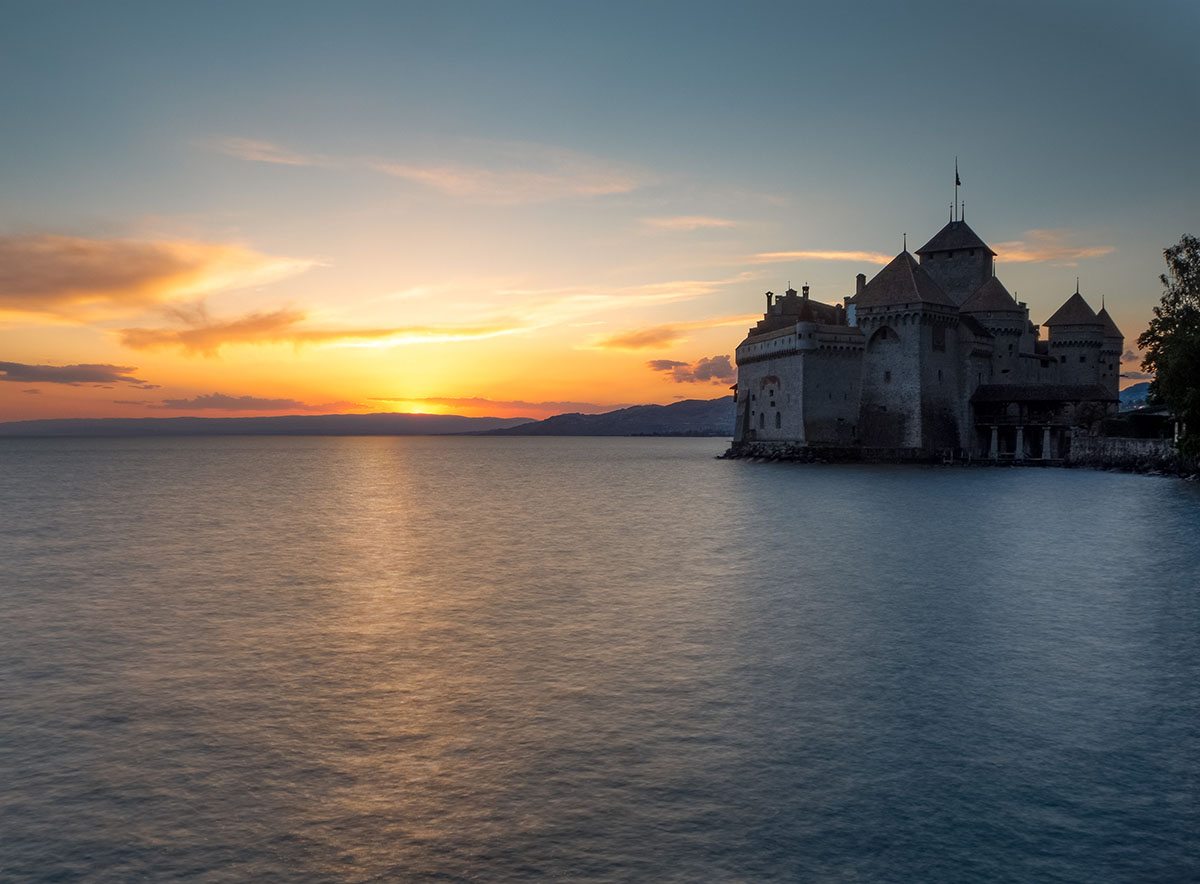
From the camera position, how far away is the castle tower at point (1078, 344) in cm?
8144

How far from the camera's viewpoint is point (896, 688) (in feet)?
40.4

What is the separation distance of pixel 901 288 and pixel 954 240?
17.3m

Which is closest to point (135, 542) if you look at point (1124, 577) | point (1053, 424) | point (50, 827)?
point (50, 827)

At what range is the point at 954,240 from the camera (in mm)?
81688

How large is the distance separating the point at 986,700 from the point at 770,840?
18.0 ft

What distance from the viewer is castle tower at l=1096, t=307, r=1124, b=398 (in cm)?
8688

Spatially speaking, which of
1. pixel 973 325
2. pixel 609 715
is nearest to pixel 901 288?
pixel 973 325

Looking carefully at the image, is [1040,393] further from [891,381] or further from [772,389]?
[772,389]

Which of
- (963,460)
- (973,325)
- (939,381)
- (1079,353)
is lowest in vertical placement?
(963,460)

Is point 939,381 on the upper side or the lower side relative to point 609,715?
upper

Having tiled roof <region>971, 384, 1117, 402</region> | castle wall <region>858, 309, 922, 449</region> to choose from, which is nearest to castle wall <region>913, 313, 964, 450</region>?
castle wall <region>858, 309, 922, 449</region>

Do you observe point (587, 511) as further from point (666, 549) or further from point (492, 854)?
point (492, 854)

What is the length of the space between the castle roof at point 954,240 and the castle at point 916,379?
7.30 feet

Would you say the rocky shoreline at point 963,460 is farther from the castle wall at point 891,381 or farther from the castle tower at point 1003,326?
the castle tower at point 1003,326
